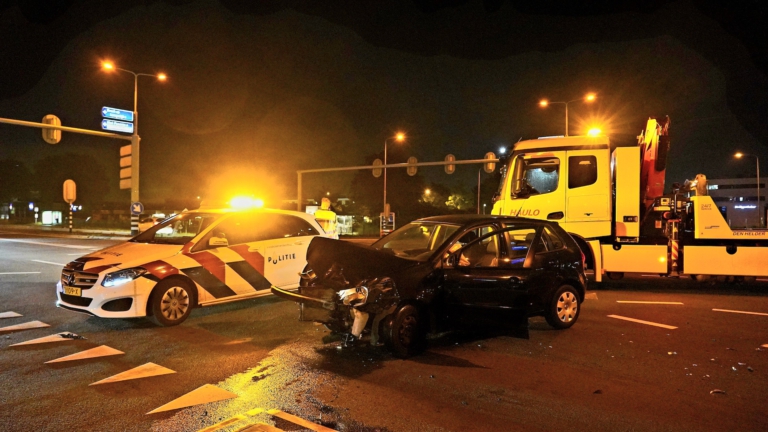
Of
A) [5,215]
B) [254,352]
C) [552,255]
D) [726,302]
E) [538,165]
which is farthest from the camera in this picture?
[5,215]

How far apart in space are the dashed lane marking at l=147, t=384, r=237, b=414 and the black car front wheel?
4358 millimetres

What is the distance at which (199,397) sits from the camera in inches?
171

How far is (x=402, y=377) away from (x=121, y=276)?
4171 mm

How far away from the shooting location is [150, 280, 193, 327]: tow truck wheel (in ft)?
22.4

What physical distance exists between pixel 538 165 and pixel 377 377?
21.8 feet

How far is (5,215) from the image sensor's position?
76.2m

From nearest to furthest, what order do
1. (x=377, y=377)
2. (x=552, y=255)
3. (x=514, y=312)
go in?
(x=377, y=377), (x=514, y=312), (x=552, y=255)

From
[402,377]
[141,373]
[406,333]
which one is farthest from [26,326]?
[402,377]

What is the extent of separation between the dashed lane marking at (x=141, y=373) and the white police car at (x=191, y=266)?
1.75 m

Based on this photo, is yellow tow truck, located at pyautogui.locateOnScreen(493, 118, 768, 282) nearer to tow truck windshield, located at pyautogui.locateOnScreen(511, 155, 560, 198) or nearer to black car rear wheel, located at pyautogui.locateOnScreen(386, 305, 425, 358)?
tow truck windshield, located at pyautogui.locateOnScreen(511, 155, 560, 198)

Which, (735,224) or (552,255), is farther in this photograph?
(735,224)

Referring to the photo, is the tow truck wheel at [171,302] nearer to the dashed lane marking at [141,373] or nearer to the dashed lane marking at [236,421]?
the dashed lane marking at [141,373]

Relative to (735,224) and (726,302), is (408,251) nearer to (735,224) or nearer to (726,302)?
(726,302)

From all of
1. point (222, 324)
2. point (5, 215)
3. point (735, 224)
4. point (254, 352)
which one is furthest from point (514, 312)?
point (5, 215)
